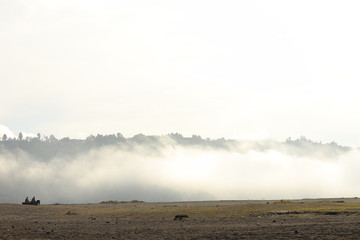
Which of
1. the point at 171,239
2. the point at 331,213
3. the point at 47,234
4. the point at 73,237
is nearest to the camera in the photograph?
the point at 171,239

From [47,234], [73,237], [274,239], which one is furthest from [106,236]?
[274,239]

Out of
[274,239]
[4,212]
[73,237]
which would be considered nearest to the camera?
[274,239]

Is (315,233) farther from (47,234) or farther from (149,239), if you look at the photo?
(47,234)

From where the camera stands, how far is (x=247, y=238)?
3578cm

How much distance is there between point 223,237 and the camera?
37156 mm

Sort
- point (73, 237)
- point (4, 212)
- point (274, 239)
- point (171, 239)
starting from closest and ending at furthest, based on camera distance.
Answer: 1. point (274, 239)
2. point (171, 239)
3. point (73, 237)
4. point (4, 212)

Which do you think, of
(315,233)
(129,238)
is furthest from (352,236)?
(129,238)

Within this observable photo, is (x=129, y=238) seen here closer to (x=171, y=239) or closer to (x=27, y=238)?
(x=171, y=239)

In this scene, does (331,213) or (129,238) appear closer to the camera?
(129,238)

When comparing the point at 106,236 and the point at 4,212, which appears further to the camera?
the point at 4,212

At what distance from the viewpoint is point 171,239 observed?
3669cm

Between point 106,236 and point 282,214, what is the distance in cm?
3701

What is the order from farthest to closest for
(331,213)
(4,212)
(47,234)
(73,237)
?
(4,212)
(331,213)
(47,234)
(73,237)

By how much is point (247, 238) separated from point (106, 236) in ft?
37.8
